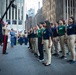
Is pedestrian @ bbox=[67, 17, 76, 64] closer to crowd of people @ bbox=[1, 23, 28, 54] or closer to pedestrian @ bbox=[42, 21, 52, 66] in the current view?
pedestrian @ bbox=[42, 21, 52, 66]

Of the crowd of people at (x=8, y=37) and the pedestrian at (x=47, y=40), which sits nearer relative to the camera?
the pedestrian at (x=47, y=40)

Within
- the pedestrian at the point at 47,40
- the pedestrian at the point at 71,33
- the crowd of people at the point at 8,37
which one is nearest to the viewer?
the pedestrian at the point at 47,40

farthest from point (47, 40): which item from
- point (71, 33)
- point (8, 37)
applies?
point (8, 37)

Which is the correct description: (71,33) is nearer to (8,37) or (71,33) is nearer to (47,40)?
(47,40)

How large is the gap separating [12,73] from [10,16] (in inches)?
2921

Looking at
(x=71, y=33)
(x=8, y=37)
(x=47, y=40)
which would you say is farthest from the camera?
(x=8, y=37)

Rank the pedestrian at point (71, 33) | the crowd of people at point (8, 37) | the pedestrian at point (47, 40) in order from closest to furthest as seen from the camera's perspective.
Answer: the pedestrian at point (47, 40) < the pedestrian at point (71, 33) < the crowd of people at point (8, 37)

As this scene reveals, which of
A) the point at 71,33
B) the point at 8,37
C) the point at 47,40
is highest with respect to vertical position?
the point at 71,33

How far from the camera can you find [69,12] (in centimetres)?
8100

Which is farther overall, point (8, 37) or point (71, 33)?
point (8, 37)

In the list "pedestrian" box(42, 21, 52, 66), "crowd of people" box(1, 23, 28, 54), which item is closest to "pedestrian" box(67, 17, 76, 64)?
"pedestrian" box(42, 21, 52, 66)

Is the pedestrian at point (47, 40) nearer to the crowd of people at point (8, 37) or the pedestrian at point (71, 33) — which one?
the pedestrian at point (71, 33)

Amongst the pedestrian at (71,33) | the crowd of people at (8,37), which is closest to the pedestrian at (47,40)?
the pedestrian at (71,33)

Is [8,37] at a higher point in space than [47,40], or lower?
higher
